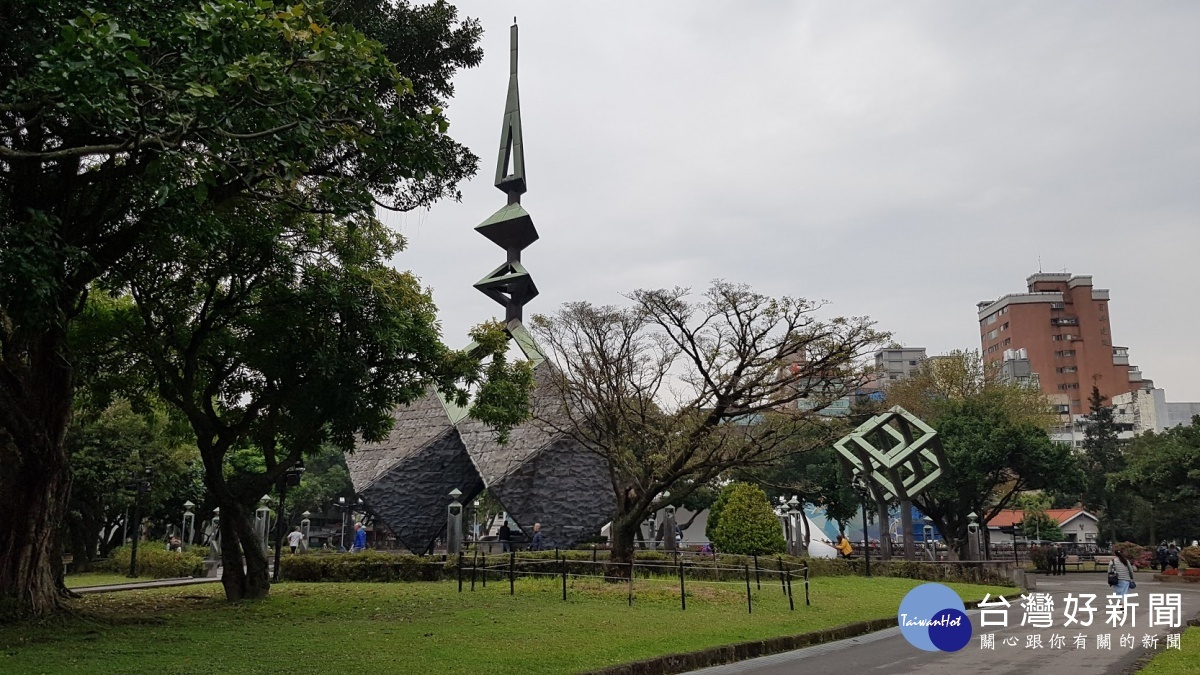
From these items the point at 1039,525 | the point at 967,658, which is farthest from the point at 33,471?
the point at 1039,525

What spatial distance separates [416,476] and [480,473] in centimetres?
255

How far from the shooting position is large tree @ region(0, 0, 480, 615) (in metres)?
7.95

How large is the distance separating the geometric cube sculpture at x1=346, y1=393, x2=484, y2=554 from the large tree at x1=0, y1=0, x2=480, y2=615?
17.2 meters

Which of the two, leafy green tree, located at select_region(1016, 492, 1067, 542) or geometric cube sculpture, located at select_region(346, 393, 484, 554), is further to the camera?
leafy green tree, located at select_region(1016, 492, 1067, 542)

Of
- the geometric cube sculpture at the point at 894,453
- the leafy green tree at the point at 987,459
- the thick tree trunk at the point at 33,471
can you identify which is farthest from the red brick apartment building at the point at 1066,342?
the thick tree trunk at the point at 33,471

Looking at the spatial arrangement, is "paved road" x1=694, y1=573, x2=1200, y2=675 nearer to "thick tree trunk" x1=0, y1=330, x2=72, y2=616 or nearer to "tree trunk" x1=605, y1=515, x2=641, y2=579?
"tree trunk" x1=605, y1=515, x2=641, y2=579

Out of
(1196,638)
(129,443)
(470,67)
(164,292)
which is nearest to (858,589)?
(1196,638)

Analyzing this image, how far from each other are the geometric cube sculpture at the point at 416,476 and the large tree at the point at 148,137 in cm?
1721

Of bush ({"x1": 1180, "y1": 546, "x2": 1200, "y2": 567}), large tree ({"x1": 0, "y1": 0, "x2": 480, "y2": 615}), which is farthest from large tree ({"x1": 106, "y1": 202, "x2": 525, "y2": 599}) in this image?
bush ({"x1": 1180, "y1": 546, "x2": 1200, "y2": 567})

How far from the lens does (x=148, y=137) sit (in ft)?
27.7

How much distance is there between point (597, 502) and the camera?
2881cm

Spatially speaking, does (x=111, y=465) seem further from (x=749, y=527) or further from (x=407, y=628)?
(x=407, y=628)

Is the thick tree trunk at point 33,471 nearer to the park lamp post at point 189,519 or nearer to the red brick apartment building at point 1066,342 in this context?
the park lamp post at point 189,519

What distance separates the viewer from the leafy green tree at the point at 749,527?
88.9 feet
